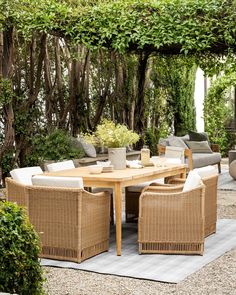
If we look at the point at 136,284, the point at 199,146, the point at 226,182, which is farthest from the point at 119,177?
the point at 199,146

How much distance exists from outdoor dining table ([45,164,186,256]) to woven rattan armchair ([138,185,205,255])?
210 mm

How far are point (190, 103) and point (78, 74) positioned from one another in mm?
4211

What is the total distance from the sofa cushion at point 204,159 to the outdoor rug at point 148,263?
17.6ft

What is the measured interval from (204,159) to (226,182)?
744mm

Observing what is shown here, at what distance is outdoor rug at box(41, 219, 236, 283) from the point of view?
17.4 ft

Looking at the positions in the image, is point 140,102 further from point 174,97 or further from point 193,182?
point 193,182

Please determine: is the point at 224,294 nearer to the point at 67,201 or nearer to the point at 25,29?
the point at 67,201

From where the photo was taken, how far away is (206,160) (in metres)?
12.2

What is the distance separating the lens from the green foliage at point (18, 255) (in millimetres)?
3713

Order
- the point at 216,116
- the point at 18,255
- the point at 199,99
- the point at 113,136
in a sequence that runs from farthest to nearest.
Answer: the point at 199,99 < the point at 216,116 < the point at 113,136 < the point at 18,255

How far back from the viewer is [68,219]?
5723 mm

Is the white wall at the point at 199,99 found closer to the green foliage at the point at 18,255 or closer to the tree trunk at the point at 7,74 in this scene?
the tree trunk at the point at 7,74

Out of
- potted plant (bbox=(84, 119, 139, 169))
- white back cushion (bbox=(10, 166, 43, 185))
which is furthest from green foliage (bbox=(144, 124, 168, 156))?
white back cushion (bbox=(10, 166, 43, 185))

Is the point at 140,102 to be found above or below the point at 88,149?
above
